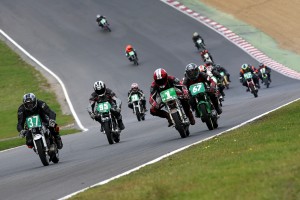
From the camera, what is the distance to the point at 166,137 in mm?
21750

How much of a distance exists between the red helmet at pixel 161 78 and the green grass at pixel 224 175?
546cm

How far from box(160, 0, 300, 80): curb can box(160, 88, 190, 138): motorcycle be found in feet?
86.9

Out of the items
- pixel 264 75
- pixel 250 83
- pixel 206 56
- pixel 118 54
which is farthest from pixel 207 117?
pixel 118 54

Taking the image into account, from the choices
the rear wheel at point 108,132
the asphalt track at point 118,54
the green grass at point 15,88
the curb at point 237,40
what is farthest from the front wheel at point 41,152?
the curb at point 237,40

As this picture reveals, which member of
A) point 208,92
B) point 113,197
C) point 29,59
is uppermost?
point 29,59

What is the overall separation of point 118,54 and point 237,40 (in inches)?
268

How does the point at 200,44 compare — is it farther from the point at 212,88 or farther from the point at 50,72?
the point at 212,88

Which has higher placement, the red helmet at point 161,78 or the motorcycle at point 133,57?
A: the motorcycle at point 133,57

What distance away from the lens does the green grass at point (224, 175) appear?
9406 mm

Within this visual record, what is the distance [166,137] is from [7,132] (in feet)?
47.8

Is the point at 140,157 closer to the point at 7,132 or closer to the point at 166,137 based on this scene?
the point at 166,137

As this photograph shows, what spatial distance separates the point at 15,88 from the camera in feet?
149

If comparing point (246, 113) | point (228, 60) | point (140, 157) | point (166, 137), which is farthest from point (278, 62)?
point (140, 157)

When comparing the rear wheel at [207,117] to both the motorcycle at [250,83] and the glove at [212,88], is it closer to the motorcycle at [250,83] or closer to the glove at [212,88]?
the glove at [212,88]
